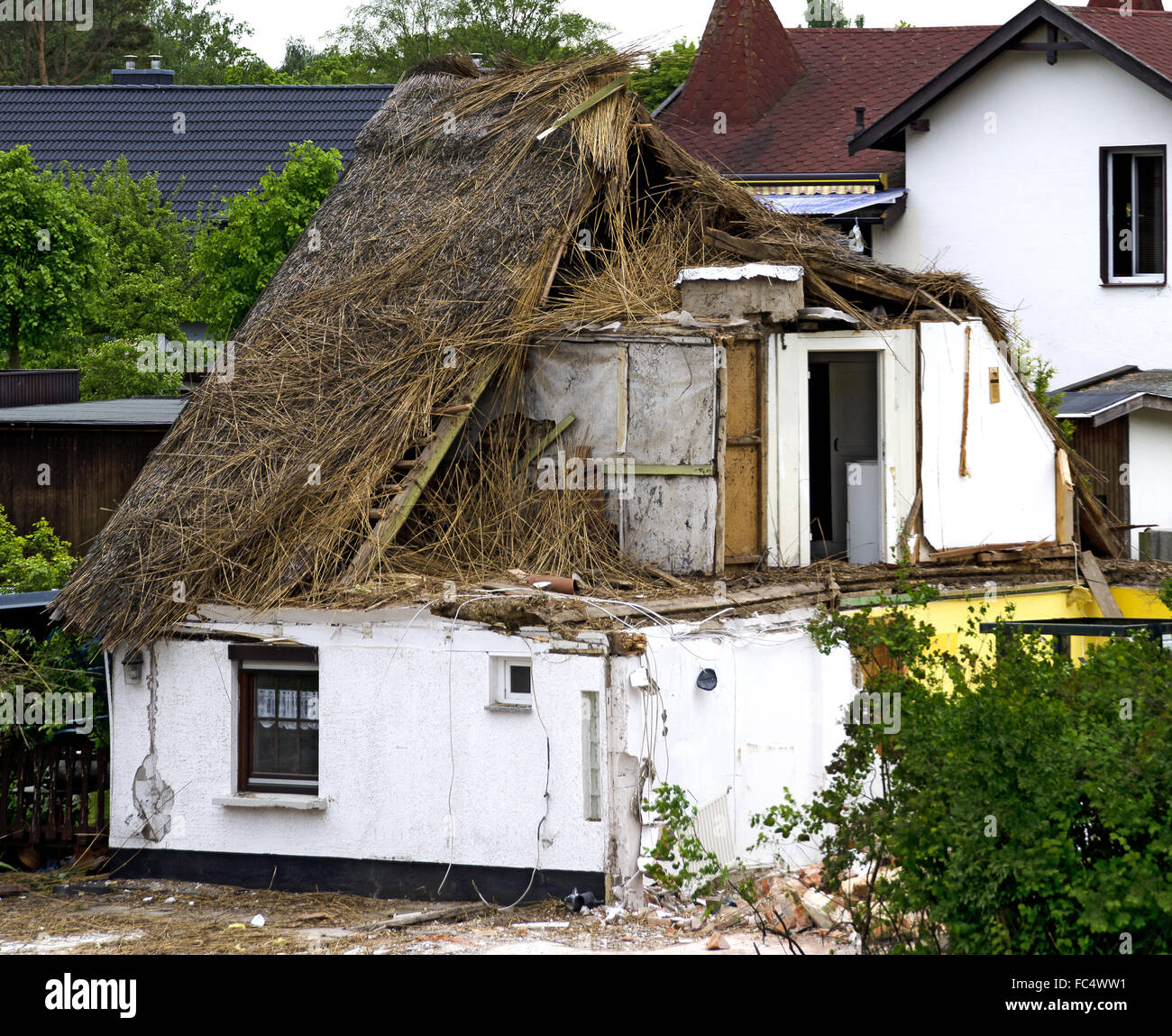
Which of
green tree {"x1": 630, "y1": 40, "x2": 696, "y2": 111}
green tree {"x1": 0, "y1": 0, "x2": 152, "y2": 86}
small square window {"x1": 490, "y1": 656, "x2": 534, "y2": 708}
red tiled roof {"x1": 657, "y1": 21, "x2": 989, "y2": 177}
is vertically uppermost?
green tree {"x1": 0, "y1": 0, "x2": 152, "y2": 86}

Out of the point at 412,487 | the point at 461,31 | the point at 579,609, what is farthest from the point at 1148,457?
the point at 461,31

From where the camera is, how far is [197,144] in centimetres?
3309

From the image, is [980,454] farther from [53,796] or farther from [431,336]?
[53,796]

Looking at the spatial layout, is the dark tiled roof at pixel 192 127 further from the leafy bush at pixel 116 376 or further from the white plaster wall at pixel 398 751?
the white plaster wall at pixel 398 751

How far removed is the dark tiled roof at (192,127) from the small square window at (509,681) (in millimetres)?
22252

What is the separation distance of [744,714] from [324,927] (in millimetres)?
3421

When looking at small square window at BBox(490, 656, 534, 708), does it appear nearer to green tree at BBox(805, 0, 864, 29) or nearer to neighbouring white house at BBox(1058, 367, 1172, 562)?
neighbouring white house at BBox(1058, 367, 1172, 562)

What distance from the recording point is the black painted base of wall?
10.8 meters

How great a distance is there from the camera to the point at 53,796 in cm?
1253

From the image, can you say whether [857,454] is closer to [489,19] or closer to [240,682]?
[240,682]

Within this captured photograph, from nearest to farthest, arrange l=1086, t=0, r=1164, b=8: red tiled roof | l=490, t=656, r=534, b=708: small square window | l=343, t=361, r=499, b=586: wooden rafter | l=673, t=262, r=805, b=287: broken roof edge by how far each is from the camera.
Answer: l=490, t=656, r=534, b=708: small square window
l=343, t=361, r=499, b=586: wooden rafter
l=673, t=262, r=805, b=287: broken roof edge
l=1086, t=0, r=1164, b=8: red tiled roof

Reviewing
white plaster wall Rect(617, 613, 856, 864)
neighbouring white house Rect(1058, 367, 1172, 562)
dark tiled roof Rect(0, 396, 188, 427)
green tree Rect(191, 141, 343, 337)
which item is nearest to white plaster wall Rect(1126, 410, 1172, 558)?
neighbouring white house Rect(1058, 367, 1172, 562)

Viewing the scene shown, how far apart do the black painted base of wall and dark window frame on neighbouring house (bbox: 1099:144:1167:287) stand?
1269 cm

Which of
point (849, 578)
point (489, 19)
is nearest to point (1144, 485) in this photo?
point (849, 578)
